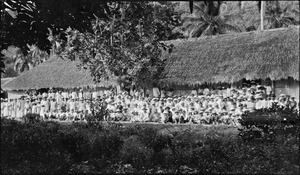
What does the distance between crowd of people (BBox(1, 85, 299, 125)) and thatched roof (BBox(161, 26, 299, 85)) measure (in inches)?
28.6

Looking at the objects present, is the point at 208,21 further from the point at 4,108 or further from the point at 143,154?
the point at 143,154

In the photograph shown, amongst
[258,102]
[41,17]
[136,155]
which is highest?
[41,17]

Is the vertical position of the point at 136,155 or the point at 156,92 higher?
the point at 156,92

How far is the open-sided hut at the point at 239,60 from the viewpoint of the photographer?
68.4 ft

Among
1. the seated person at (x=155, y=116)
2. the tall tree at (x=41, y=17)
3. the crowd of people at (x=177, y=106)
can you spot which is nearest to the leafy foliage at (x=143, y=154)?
the tall tree at (x=41, y=17)

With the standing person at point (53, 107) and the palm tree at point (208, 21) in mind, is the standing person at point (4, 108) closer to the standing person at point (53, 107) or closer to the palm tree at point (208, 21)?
the standing person at point (53, 107)

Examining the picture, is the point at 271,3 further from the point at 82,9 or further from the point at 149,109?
the point at 82,9

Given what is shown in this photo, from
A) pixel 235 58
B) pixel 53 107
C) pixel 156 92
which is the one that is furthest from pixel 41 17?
pixel 53 107

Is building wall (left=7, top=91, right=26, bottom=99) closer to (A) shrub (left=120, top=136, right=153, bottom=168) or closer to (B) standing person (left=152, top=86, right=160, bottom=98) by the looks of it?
(B) standing person (left=152, top=86, right=160, bottom=98)

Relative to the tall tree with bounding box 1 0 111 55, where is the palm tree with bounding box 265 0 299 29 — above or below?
above

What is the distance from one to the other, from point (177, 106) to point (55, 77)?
12.9 metres

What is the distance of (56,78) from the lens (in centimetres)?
2989

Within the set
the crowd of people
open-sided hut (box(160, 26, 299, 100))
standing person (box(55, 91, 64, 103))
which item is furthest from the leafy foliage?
standing person (box(55, 91, 64, 103))

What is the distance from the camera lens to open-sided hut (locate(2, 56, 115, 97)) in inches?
1093
